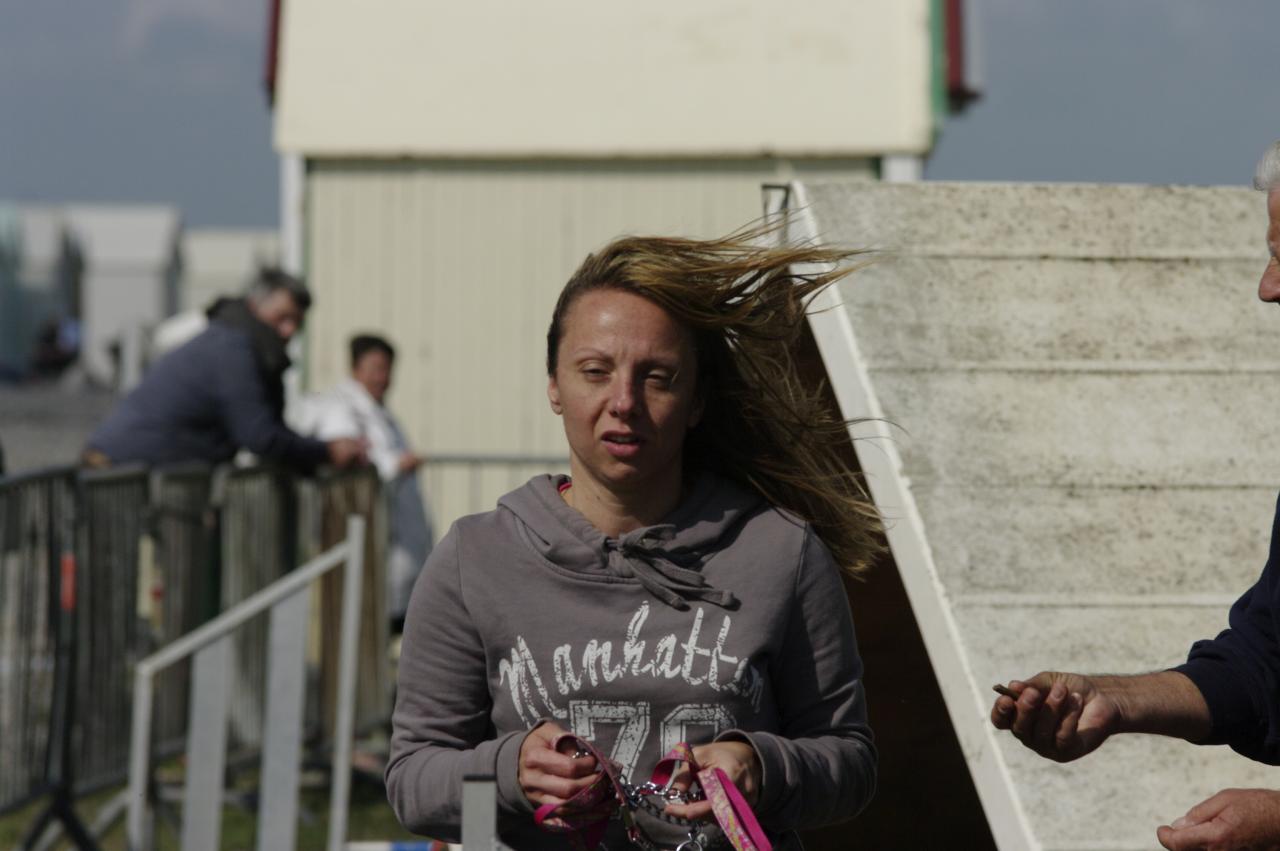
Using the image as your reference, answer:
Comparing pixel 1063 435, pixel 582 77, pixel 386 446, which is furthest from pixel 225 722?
pixel 582 77

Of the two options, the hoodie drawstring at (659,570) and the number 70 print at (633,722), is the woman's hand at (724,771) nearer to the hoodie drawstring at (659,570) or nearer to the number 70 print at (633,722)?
the number 70 print at (633,722)

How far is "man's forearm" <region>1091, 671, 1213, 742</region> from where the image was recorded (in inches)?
113

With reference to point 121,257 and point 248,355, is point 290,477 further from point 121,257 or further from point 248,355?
point 121,257

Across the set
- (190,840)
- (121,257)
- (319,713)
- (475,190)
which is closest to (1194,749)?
(190,840)

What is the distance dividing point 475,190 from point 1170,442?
9.00 metres

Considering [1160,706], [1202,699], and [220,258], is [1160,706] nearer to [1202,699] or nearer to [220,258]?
[1202,699]

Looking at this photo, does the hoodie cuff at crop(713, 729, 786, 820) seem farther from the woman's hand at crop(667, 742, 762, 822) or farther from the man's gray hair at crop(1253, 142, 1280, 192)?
the man's gray hair at crop(1253, 142, 1280, 192)

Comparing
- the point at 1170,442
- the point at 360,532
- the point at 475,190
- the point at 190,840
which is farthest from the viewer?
the point at 475,190

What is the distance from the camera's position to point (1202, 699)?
2918 millimetres

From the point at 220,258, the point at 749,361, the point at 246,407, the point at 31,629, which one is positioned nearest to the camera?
the point at 749,361

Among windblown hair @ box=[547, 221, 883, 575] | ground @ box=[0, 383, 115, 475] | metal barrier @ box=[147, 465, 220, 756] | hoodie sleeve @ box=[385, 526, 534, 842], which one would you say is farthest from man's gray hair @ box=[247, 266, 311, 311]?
ground @ box=[0, 383, 115, 475]

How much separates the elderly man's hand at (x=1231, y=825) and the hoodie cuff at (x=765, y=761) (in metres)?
0.55

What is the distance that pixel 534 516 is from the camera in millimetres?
2809

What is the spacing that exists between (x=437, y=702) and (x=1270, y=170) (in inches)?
59.5
